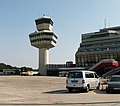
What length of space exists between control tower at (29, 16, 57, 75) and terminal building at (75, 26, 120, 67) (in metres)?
16.1

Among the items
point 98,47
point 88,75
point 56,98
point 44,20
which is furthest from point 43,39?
point 56,98

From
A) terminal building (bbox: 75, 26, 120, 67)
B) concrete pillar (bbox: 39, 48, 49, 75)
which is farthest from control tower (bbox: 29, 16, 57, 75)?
terminal building (bbox: 75, 26, 120, 67)

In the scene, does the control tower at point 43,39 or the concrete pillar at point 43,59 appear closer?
the control tower at point 43,39

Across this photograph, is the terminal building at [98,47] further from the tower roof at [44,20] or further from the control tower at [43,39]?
the tower roof at [44,20]

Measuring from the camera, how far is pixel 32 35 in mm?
132500

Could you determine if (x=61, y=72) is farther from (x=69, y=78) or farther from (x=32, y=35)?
(x=69, y=78)

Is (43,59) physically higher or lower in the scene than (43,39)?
lower

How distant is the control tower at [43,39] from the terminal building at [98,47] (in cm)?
1606

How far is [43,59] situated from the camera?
131 meters

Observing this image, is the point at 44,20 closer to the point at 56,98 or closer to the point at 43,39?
the point at 43,39

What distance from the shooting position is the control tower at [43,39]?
420ft

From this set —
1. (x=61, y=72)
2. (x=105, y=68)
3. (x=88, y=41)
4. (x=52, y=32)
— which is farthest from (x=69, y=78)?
(x=88, y=41)

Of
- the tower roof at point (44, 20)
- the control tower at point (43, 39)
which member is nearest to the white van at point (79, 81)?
the control tower at point (43, 39)

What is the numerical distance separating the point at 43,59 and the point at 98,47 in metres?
25.7
